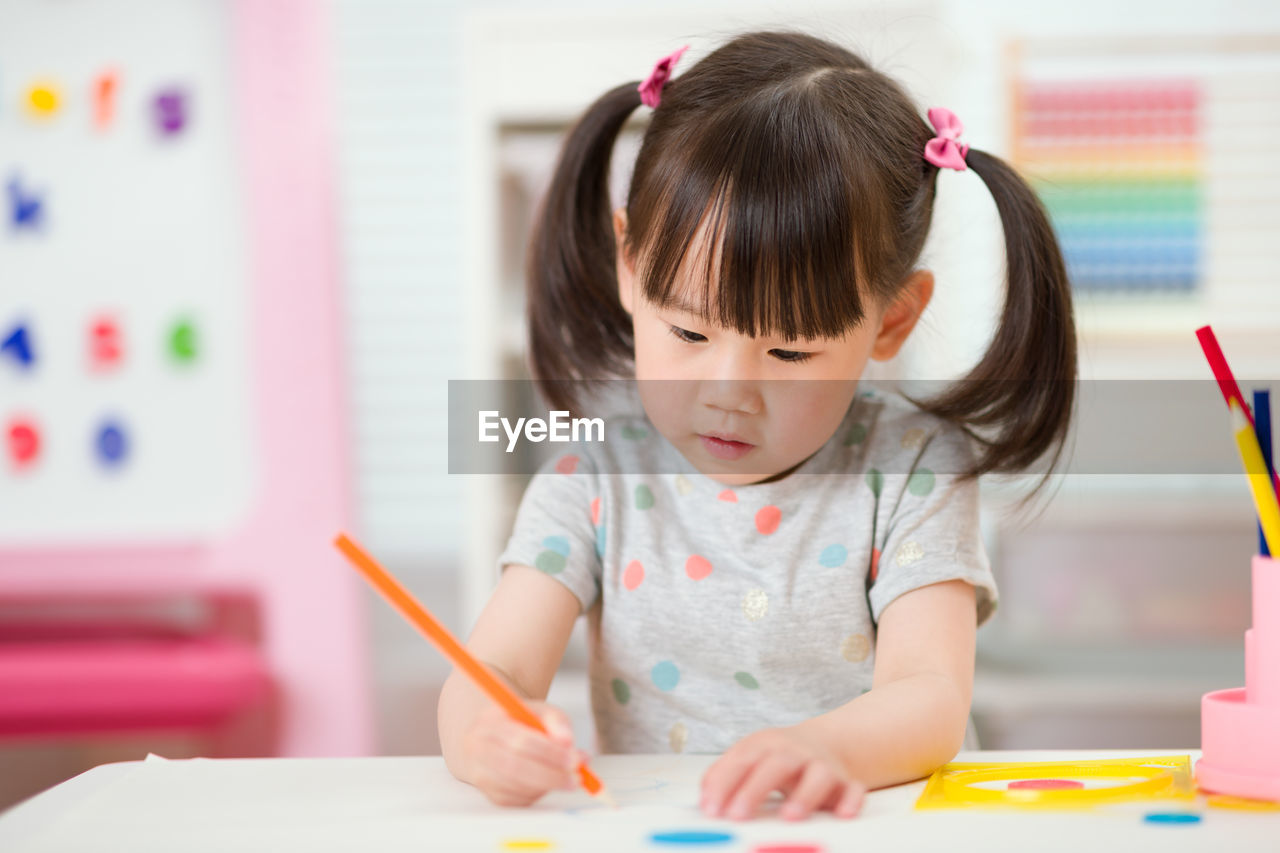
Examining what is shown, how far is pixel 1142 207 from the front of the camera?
68.4 inches

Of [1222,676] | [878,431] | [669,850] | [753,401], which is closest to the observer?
[669,850]

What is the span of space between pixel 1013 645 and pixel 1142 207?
670 millimetres

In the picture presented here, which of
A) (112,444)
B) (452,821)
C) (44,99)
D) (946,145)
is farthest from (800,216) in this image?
(44,99)

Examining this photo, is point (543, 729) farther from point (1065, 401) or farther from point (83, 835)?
point (1065, 401)

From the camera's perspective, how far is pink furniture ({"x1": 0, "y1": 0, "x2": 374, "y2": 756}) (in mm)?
1578

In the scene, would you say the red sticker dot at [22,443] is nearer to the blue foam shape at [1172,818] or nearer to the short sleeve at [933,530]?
the short sleeve at [933,530]

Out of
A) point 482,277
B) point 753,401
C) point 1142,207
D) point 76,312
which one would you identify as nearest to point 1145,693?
point 1142,207

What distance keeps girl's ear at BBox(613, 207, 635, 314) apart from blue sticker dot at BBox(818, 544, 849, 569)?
188 millimetres

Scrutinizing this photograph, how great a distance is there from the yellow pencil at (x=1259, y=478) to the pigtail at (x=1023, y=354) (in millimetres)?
244

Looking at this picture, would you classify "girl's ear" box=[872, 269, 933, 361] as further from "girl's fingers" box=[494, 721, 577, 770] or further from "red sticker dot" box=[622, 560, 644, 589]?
"girl's fingers" box=[494, 721, 577, 770]

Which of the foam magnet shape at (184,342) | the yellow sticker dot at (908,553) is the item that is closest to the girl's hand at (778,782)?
the yellow sticker dot at (908,553)

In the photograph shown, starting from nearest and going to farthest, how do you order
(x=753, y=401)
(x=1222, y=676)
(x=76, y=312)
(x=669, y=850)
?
(x=669, y=850) < (x=753, y=401) < (x=76, y=312) < (x=1222, y=676)

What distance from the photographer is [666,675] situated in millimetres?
742

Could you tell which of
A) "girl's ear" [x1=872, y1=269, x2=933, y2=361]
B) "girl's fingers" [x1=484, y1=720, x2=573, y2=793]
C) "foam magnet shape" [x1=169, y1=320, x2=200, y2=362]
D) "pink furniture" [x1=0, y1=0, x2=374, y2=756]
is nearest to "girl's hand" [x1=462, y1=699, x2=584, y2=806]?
"girl's fingers" [x1=484, y1=720, x2=573, y2=793]
